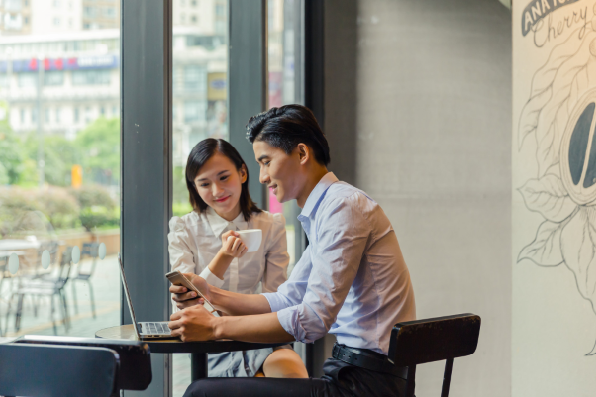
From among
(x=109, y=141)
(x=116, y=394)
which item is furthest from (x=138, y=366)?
(x=109, y=141)

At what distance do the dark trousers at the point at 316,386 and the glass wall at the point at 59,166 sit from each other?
0.57 meters

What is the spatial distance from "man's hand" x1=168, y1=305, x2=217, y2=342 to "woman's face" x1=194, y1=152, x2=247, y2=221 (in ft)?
2.54

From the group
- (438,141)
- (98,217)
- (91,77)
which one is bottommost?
(98,217)

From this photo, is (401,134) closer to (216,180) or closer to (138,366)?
(216,180)

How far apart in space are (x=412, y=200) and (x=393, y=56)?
3.11ft

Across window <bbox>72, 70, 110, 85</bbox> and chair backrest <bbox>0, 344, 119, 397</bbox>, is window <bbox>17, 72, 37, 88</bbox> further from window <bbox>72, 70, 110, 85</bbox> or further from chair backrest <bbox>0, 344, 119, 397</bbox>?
chair backrest <bbox>0, 344, 119, 397</bbox>

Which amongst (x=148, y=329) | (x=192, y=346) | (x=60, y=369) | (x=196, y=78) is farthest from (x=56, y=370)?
(x=196, y=78)

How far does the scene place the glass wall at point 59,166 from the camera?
154cm

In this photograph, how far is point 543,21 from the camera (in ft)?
8.58

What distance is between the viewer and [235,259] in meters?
2.35

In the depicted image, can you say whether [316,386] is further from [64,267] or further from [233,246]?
[64,267]

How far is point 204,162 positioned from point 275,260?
21.7 inches

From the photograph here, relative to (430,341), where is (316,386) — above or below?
below

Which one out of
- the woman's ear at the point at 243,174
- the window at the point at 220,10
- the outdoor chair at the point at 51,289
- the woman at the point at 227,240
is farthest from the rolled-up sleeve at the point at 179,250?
the window at the point at 220,10
